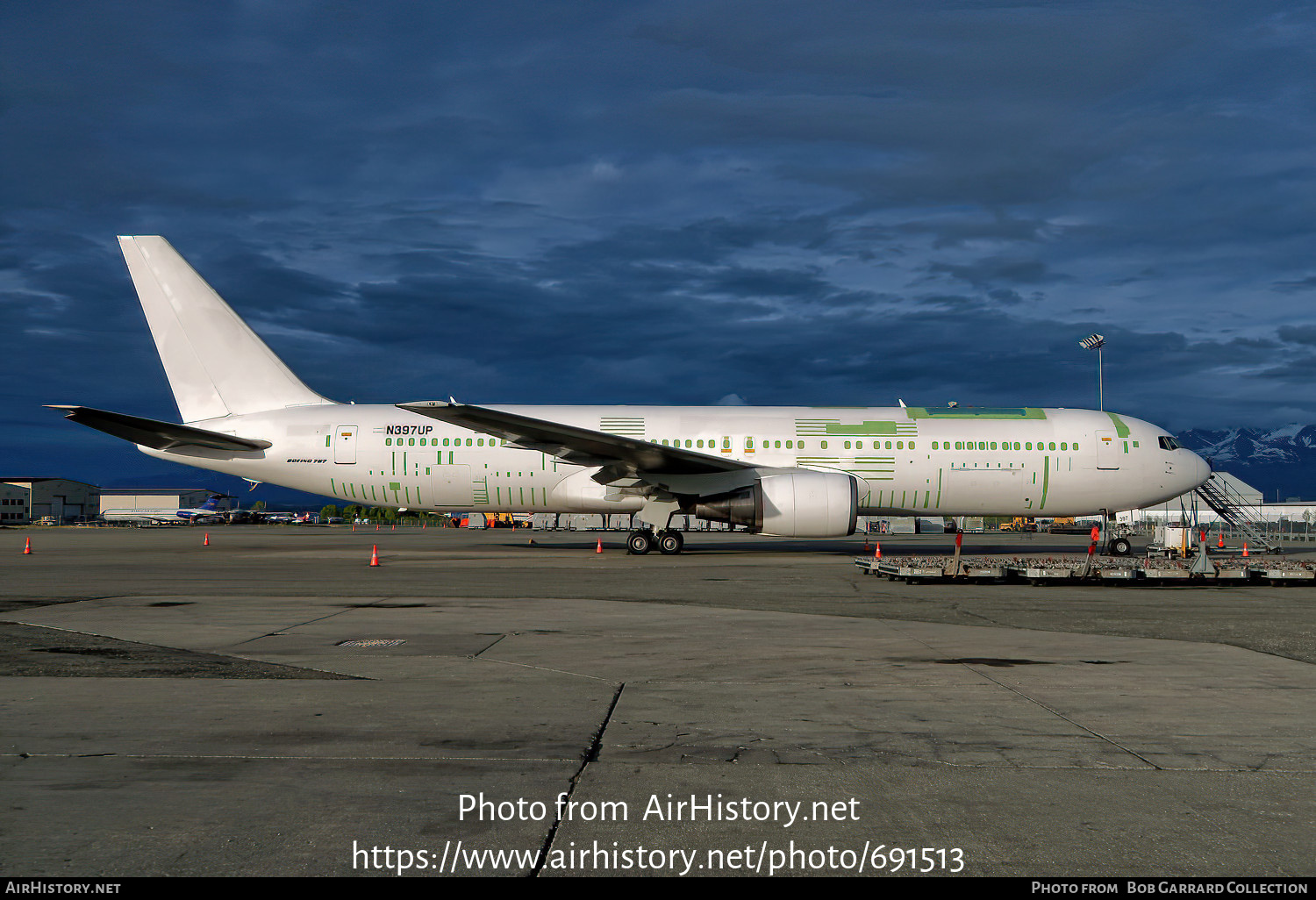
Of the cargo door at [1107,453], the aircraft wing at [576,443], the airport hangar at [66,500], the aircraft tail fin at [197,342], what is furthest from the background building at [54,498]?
the cargo door at [1107,453]

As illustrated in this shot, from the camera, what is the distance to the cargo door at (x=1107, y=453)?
2402cm

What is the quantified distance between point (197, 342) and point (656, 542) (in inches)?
532

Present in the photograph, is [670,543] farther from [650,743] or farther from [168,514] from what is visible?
[168,514]

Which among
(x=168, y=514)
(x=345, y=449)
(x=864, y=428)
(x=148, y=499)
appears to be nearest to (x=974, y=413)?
(x=864, y=428)

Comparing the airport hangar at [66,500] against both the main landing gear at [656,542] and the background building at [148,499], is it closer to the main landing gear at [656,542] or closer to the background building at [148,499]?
the background building at [148,499]

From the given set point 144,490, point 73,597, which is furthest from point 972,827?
point 144,490

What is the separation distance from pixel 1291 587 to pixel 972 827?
16.6 metres

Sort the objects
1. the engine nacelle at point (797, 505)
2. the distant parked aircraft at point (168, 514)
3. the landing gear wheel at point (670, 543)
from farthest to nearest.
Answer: the distant parked aircraft at point (168, 514) → the landing gear wheel at point (670, 543) → the engine nacelle at point (797, 505)

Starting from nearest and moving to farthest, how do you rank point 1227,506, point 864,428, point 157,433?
point 157,433 < point 864,428 < point 1227,506

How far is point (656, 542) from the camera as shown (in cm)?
Result: 2372

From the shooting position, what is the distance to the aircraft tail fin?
24016mm

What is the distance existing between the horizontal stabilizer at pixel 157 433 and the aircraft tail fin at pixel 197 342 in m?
1.37
